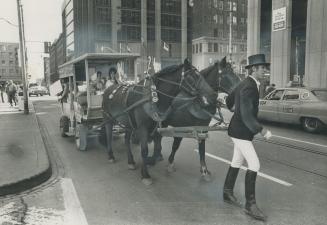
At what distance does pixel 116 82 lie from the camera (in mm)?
10234

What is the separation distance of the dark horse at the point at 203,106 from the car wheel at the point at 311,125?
6.42m

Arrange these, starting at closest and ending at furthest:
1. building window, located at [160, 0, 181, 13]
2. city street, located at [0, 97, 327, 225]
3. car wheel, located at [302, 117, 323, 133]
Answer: city street, located at [0, 97, 327, 225]
car wheel, located at [302, 117, 323, 133]
building window, located at [160, 0, 181, 13]

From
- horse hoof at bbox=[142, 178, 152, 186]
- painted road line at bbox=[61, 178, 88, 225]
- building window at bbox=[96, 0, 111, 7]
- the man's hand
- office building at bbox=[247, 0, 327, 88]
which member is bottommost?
painted road line at bbox=[61, 178, 88, 225]

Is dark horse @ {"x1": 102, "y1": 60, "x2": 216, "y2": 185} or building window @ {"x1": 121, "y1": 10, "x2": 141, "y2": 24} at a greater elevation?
building window @ {"x1": 121, "y1": 10, "x2": 141, "y2": 24}

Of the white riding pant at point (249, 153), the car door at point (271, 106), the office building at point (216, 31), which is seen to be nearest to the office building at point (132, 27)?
the office building at point (216, 31)

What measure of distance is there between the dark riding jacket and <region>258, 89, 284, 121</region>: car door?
30.9 ft

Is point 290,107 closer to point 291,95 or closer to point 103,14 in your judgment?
point 291,95

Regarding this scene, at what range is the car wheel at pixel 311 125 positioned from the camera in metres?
12.4

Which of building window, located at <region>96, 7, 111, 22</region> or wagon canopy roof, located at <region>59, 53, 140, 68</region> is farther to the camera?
building window, located at <region>96, 7, 111, 22</region>

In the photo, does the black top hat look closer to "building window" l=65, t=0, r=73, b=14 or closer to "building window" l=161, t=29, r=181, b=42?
"building window" l=161, t=29, r=181, b=42

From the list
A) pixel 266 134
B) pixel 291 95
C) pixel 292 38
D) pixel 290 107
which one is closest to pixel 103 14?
pixel 292 38

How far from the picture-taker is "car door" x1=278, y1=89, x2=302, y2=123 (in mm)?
13234

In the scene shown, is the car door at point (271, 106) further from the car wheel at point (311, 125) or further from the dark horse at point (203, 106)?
the dark horse at point (203, 106)

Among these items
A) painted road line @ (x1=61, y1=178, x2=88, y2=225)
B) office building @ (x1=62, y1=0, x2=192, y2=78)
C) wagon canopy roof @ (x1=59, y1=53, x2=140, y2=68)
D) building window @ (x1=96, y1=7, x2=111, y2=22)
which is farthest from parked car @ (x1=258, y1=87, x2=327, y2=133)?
building window @ (x1=96, y1=7, x2=111, y2=22)
